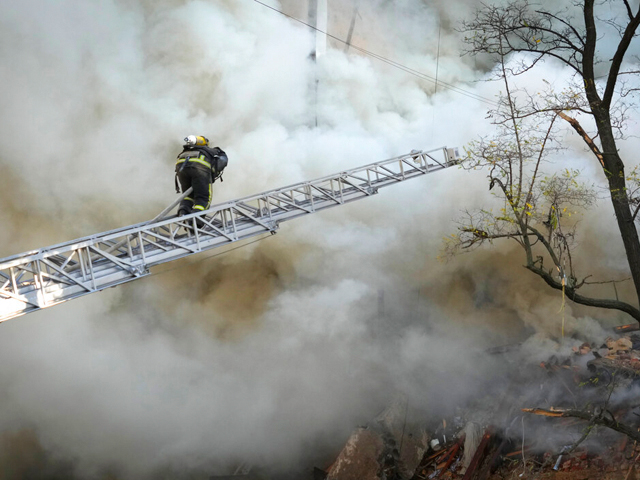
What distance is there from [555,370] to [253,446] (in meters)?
6.24

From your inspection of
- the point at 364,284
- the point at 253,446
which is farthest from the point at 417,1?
the point at 253,446

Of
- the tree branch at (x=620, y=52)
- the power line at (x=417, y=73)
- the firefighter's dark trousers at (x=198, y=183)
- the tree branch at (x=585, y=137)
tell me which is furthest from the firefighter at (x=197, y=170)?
the power line at (x=417, y=73)

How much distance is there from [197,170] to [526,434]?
7294 mm

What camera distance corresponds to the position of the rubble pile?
9305 millimetres

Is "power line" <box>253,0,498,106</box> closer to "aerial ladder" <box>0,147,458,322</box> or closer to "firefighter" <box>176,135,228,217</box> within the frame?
"aerial ladder" <box>0,147,458,322</box>

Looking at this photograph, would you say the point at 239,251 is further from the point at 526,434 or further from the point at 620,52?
the point at 620,52

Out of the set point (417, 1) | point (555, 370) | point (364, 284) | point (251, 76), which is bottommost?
point (555, 370)

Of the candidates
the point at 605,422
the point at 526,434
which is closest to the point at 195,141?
the point at 605,422

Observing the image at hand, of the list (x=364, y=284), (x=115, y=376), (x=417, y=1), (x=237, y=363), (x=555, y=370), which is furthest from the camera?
(x=417, y=1)

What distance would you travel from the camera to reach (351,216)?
13.7 m

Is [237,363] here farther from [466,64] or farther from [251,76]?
[466,64]

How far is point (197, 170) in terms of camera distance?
26.0 ft

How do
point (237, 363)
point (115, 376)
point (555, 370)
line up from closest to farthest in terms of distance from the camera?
point (555, 370)
point (115, 376)
point (237, 363)

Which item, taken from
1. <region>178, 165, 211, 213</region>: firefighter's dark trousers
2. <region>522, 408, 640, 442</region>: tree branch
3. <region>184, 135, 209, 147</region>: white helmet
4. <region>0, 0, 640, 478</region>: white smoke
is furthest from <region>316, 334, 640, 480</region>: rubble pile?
<region>184, 135, 209, 147</region>: white helmet
